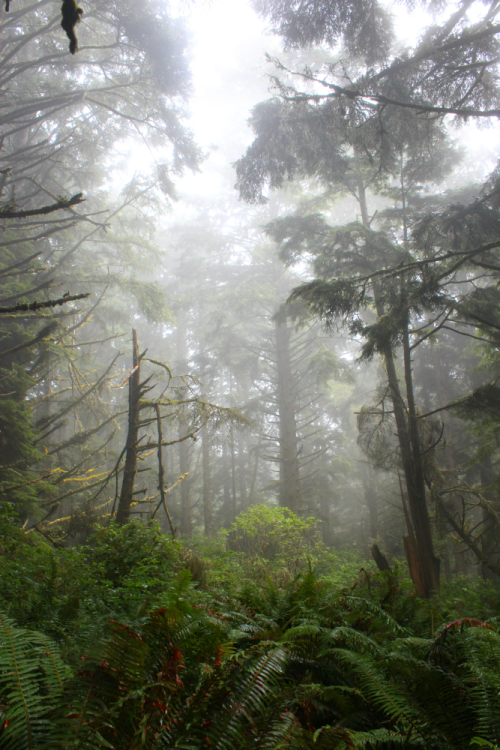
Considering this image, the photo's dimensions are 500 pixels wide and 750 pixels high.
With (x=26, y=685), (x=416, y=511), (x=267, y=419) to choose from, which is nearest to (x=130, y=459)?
(x=416, y=511)

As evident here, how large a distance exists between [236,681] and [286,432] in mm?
14561

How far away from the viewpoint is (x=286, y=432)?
16344 millimetres

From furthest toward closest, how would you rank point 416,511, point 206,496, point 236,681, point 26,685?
point 206,496 < point 416,511 < point 236,681 < point 26,685

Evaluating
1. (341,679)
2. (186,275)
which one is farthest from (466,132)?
(341,679)

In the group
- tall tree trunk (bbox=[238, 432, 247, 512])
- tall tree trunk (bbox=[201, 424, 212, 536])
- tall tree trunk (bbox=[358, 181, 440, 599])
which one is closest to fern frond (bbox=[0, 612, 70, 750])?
tall tree trunk (bbox=[358, 181, 440, 599])

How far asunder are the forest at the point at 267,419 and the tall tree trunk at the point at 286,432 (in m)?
0.12

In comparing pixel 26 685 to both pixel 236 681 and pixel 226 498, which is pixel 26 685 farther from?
pixel 226 498

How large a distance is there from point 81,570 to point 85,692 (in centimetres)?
349

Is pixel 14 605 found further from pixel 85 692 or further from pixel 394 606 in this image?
pixel 394 606

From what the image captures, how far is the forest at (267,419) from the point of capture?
188 cm

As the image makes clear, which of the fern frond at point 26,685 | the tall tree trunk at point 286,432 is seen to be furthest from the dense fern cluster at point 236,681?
the tall tree trunk at point 286,432

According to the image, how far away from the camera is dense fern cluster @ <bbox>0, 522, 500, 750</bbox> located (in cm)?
162

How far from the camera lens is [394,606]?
4.02 m

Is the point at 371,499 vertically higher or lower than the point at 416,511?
higher
